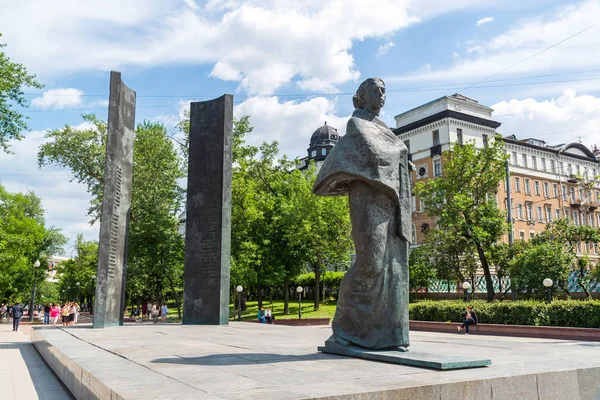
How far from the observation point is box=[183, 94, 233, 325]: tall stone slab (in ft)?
54.1

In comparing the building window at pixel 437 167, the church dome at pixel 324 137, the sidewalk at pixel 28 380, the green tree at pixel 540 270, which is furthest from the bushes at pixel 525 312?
the church dome at pixel 324 137

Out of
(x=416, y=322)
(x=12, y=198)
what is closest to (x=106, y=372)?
(x=416, y=322)

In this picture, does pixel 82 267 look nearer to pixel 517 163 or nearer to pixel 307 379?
pixel 517 163

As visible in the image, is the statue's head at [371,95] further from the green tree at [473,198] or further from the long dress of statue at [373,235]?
the green tree at [473,198]

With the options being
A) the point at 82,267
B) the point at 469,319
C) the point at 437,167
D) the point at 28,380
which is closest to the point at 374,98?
the point at 28,380

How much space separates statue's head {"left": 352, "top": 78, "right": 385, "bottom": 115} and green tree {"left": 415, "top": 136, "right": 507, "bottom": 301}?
25778 mm

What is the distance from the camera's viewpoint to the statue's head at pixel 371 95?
23.7 feet

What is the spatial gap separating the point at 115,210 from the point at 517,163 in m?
52.3

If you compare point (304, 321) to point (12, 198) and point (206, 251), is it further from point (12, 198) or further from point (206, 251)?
point (12, 198)

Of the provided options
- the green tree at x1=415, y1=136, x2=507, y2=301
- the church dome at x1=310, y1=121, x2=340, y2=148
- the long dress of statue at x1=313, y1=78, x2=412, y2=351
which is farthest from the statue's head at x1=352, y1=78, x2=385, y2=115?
the church dome at x1=310, y1=121, x2=340, y2=148

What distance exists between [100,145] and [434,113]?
3526 cm

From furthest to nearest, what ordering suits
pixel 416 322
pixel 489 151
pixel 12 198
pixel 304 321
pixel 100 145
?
pixel 12 198
pixel 100 145
pixel 489 151
pixel 304 321
pixel 416 322

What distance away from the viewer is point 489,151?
32.2 meters

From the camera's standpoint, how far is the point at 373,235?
21.3 feet
